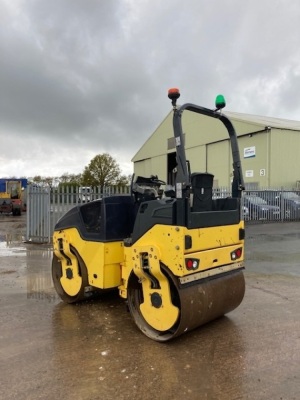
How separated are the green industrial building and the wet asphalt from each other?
17.4 m

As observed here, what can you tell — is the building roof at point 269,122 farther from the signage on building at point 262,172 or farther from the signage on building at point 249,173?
the signage on building at point 249,173

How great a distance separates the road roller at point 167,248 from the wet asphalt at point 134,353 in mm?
254

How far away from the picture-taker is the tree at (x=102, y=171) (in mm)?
48125

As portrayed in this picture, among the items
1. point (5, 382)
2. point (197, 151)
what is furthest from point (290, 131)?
point (5, 382)

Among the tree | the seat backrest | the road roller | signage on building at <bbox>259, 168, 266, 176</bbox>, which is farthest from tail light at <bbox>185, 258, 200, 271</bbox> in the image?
the tree

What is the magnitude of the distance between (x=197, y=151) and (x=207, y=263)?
30625 millimetres

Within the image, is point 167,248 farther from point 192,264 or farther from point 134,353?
point 134,353

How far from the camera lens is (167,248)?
3.60 m

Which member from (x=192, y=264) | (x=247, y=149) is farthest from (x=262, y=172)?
(x=192, y=264)

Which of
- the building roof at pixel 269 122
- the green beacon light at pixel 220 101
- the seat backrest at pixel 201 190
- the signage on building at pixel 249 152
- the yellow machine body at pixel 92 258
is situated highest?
the building roof at pixel 269 122

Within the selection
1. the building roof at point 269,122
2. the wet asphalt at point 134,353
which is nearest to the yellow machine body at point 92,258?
the wet asphalt at point 134,353

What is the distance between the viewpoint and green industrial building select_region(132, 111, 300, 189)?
2638 cm

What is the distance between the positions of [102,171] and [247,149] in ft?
83.0

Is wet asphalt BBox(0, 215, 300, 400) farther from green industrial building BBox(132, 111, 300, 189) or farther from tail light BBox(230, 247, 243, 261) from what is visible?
green industrial building BBox(132, 111, 300, 189)
